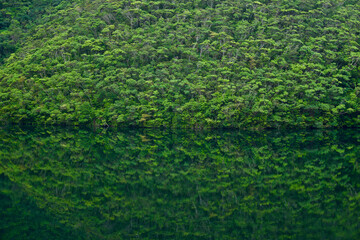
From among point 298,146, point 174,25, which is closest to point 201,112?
point 298,146

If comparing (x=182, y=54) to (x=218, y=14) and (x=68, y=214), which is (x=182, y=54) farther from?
(x=68, y=214)

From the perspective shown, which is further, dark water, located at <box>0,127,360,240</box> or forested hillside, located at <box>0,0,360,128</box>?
forested hillside, located at <box>0,0,360,128</box>

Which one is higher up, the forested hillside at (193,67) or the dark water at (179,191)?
the dark water at (179,191)

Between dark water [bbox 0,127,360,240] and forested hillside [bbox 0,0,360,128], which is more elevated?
dark water [bbox 0,127,360,240]

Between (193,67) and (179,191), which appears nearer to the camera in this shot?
(179,191)
